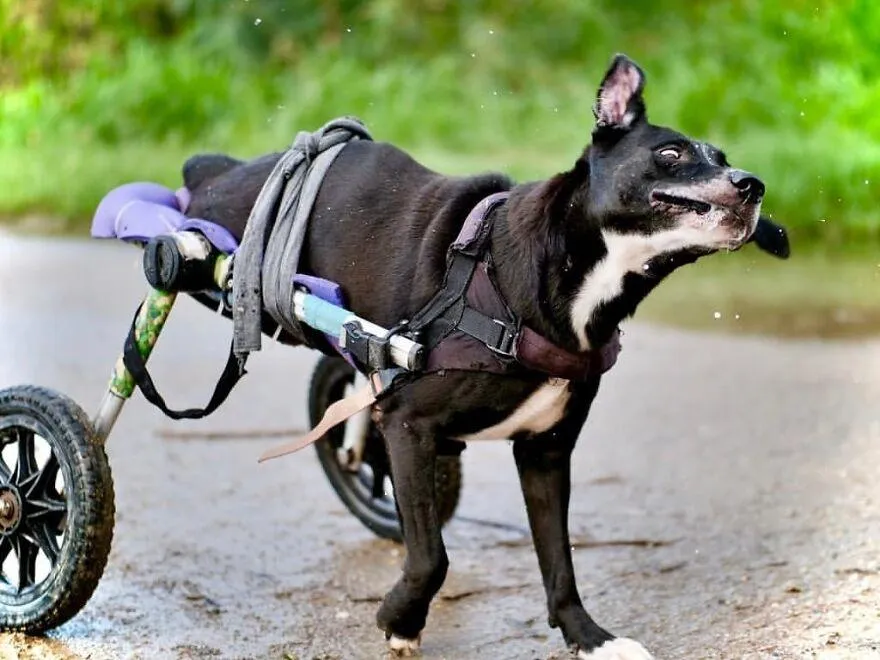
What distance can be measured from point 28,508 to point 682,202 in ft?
6.71

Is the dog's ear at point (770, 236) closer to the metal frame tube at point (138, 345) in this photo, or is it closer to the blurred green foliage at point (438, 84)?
the metal frame tube at point (138, 345)

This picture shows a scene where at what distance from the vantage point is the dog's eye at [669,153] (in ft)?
11.0

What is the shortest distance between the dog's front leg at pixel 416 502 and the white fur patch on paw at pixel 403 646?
0.60 ft

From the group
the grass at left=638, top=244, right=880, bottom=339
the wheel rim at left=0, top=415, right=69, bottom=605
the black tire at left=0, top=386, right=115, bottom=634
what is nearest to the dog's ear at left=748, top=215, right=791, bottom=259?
the black tire at left=0, top=386, right=115, bottom=634

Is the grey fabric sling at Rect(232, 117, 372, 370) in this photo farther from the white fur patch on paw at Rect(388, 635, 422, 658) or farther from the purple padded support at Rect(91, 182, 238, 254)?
the white fur patch on paw at Rect(388, 635, 422, 658)

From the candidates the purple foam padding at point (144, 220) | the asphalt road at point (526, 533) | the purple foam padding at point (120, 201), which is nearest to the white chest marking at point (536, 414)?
the asphalt road at point (526, 533)

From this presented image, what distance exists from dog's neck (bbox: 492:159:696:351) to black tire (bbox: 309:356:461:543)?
1.43 m

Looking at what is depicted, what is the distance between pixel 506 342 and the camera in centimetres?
360

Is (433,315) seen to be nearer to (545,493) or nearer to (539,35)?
(545,493)

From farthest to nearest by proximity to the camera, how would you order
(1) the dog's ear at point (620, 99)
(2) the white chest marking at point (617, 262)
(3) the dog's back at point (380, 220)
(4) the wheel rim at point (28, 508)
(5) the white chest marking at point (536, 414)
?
(4) the wheel rim at point (28, 508) → (3) the dog's back at point (380, 220) → (5) the white chest marking at point (536, 414) → (1) the dog's ear at point (620, 99) → (2) the white chest marking at point (617, 262)

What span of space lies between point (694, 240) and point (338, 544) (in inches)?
87.6

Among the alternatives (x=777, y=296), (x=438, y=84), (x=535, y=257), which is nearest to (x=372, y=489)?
(x=535, y=257)

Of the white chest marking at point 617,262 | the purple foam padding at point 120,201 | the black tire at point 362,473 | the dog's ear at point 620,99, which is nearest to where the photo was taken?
the white chest marking at point 617,262

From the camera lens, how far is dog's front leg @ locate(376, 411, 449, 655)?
148 inches
